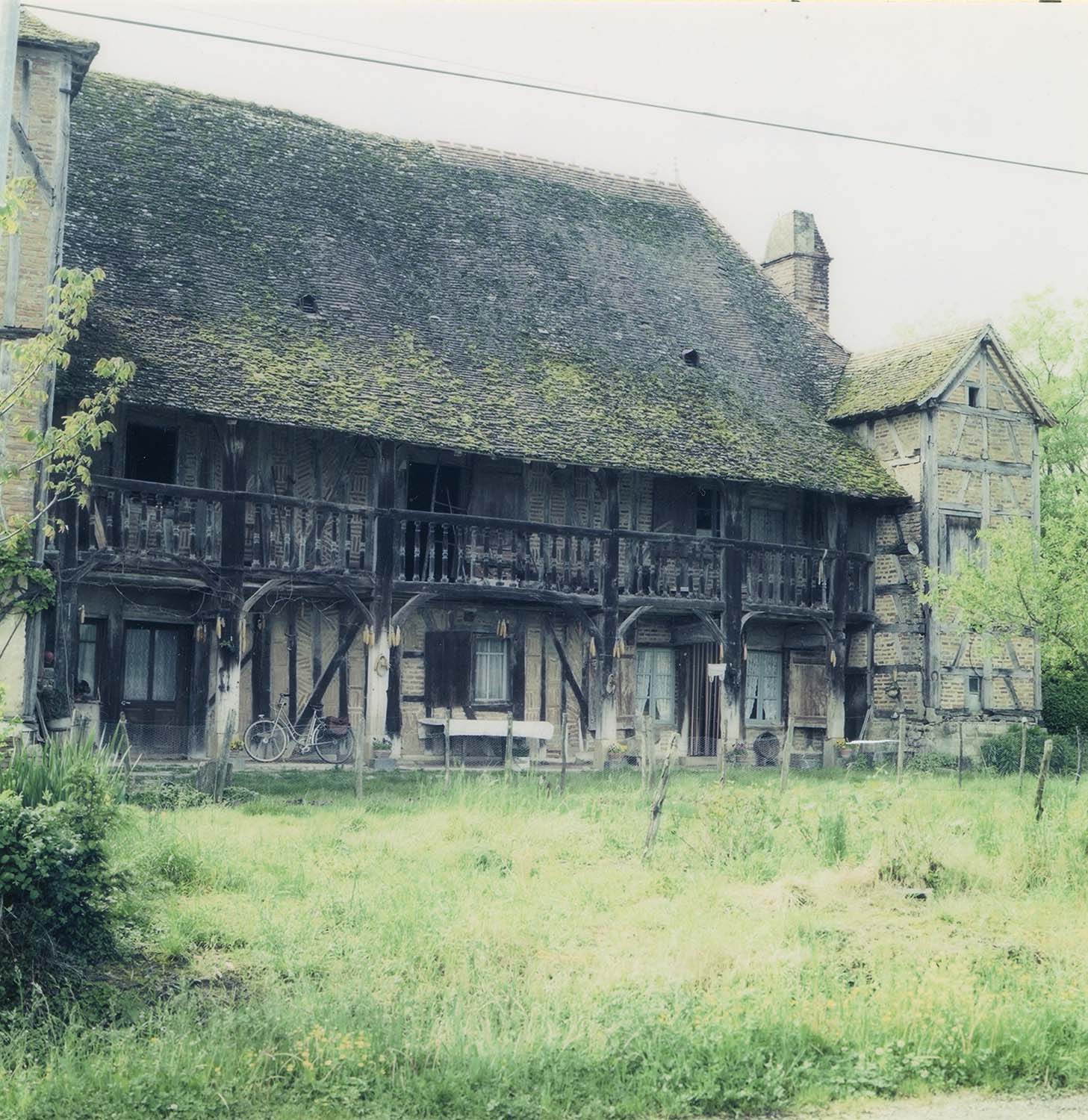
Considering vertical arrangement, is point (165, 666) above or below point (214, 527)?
below

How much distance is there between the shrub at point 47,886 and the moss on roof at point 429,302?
11.6m

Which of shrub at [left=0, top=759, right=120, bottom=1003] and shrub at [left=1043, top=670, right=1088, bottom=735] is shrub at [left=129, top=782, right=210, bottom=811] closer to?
shrub at [left=0, top=759, right=120, bottom=1003]

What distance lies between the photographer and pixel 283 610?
2275 cm

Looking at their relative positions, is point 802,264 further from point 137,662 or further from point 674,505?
point 137,662

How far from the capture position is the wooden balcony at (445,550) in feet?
67.0

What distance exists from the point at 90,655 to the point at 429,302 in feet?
26.2

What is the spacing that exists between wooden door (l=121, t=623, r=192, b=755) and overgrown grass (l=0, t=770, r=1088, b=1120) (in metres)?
7.52

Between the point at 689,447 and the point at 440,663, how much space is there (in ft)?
17.7

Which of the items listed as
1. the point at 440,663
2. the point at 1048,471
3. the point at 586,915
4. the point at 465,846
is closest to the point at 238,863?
the point at 465,846

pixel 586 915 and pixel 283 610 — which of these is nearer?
pixel 586 915

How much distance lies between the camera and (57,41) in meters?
18.9

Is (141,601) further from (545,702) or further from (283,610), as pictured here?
(545,702)

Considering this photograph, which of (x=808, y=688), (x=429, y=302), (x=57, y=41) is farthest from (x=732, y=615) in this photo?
(x=57, y=41)

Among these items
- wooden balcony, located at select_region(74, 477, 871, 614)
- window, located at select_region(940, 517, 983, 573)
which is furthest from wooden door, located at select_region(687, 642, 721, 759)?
window, located at select_region(940, 517, 983, 573)
